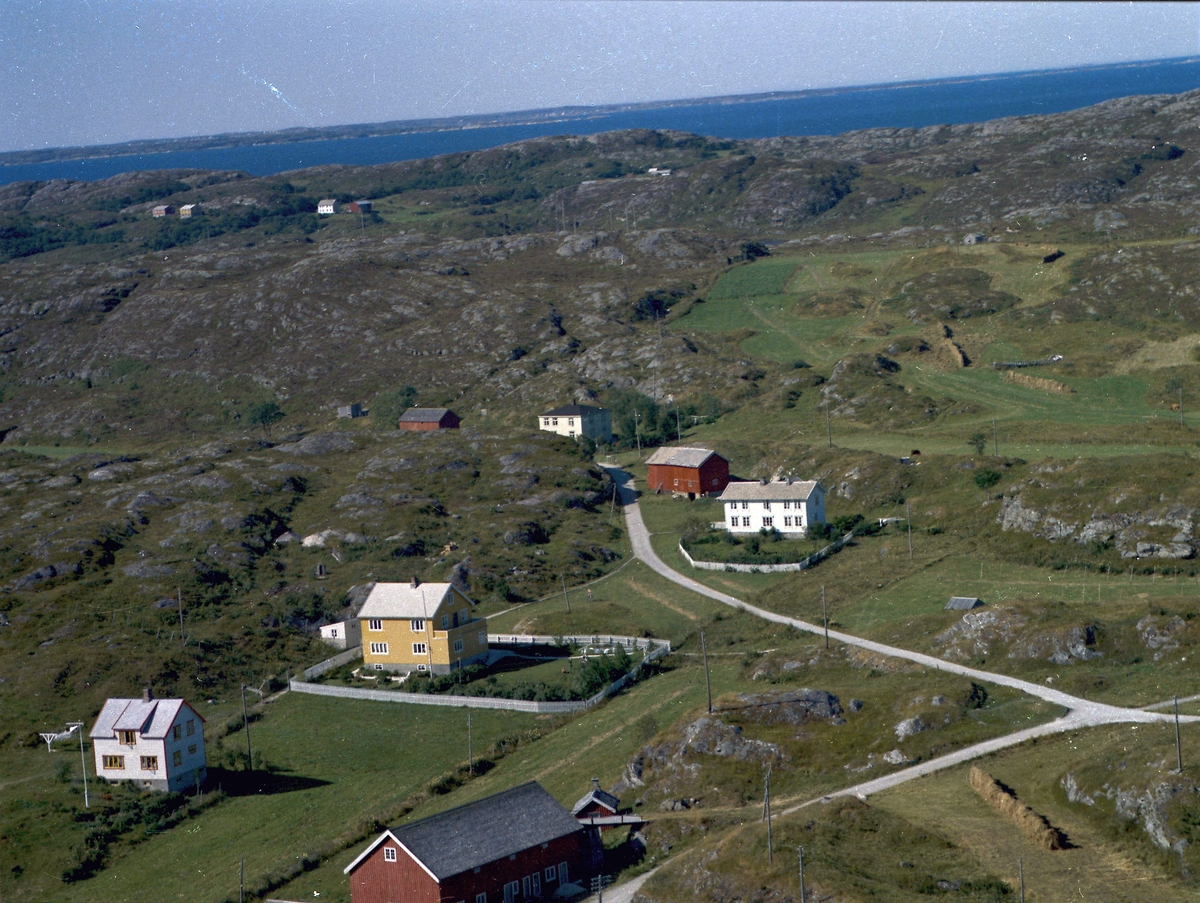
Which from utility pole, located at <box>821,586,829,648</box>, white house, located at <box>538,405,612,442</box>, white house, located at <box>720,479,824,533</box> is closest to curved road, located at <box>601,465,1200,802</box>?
utility pole, located at <box>821,586,829,648</box>

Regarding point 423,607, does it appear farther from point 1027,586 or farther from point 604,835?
point 1027,586

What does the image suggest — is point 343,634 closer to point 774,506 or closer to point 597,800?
point 774,506

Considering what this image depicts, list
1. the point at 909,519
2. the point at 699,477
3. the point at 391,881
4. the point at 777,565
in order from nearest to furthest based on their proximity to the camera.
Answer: the point at 391,881
the point at 777,565
the point at 909,519
the point at 699,477

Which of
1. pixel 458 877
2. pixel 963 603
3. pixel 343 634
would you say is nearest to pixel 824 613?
pixel 963 603

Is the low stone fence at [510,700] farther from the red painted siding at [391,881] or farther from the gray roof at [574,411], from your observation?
the gray roof at [574,411]

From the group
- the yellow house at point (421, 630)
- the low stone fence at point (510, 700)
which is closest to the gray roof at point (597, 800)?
the low stone fence at point (510, 700)

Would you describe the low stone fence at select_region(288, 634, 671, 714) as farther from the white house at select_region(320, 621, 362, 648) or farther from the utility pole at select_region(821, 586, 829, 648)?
the utility pole at select_region(821, 586, 829, 648)

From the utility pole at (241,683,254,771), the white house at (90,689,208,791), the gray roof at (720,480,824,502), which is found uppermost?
the gray roof at (720,480,824,502)
